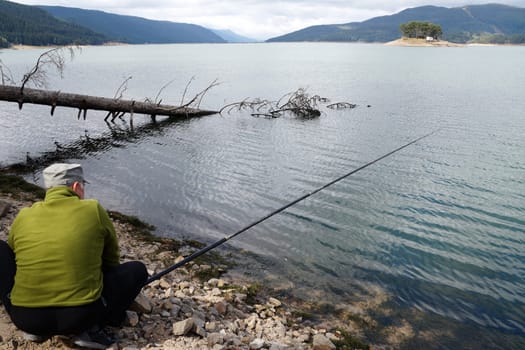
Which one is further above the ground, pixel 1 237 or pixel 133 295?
pixel 133 295

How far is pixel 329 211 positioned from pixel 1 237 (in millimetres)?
9172

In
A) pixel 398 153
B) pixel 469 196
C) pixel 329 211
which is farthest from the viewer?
pixel 398 153

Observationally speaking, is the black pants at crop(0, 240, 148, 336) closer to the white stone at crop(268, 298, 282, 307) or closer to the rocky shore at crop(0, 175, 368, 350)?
the rocky shore at crop(0, 175, 368, 350)

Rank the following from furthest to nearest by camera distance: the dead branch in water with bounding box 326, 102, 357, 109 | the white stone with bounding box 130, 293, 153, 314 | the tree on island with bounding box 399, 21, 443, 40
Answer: the tree on island with bounding box 399, 21, 443, 40 < the dead branch in water with bounding box 326, 102, 357, 109 < the white stone with bounding box 130, 293, 153, 314

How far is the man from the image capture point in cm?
413

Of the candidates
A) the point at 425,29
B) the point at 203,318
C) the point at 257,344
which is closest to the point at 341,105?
the point at 203,318

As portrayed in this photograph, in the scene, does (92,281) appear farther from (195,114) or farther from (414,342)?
(195,114)

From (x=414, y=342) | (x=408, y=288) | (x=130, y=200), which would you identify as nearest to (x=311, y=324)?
(x=414, y=342)

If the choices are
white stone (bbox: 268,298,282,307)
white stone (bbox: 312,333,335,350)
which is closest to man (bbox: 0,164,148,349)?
white stone (bbox: 312,333,335,350)

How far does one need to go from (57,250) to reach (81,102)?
22.9 meters

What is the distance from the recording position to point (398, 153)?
783 inches

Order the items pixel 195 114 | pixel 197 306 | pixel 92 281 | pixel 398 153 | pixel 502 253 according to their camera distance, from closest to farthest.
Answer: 1. pixel 92 281
2. pixel 197 306
3. pixel 502 253
4. pixel 398 153
5. pixel 195 114

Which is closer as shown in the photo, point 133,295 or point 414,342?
point 133,295

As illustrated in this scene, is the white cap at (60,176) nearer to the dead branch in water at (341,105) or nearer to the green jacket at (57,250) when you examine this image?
the green jacket at (57,250)
